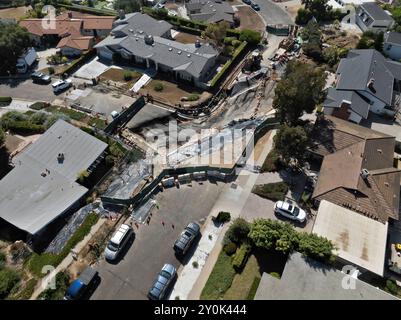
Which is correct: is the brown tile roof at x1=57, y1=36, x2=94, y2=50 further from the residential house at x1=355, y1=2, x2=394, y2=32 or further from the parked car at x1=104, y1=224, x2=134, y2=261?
the residential house at x1=355, y1=2, x2=394, y2=32

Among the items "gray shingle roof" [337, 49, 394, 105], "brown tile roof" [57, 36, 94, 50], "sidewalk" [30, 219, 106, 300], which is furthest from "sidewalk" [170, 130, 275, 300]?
"brown tile roof" [57, 36, 94, 50]

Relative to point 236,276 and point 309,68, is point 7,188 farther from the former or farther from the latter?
point 309,68

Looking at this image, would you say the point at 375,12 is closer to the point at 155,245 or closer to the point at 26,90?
the point at 155,245

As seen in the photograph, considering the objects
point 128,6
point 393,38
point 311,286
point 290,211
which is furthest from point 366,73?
point 128,6

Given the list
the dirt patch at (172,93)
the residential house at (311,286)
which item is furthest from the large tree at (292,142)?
the dirt patch at (172,93)

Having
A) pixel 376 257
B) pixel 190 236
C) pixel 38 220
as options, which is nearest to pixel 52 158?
pixel 38 220

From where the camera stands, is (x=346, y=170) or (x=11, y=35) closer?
(x=346, y=170)
